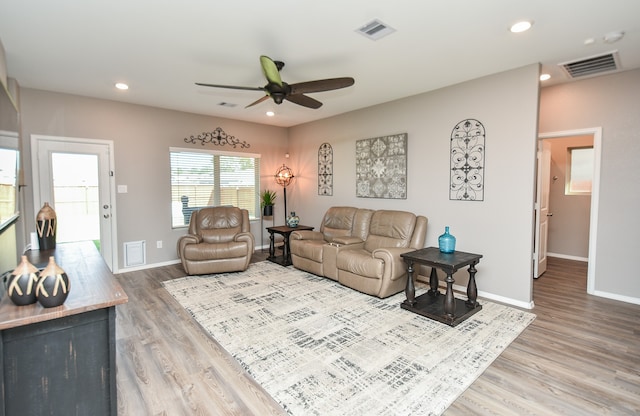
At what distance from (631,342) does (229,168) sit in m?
6.01

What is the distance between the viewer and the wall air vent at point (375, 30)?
2.59 metres

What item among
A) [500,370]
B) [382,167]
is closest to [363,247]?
[382,167]

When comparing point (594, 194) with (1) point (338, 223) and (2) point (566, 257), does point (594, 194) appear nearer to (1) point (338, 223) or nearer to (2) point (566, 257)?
(2) point (566, 257)

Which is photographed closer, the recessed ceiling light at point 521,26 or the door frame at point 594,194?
the recessed ceiling light at point 521,26

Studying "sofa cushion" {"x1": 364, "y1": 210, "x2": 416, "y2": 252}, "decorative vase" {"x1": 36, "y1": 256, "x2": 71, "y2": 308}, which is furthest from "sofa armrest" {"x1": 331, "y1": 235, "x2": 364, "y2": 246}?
"decorative vase" {"x1": 36, "y1": 256, "x2": 71, "y2": 308}

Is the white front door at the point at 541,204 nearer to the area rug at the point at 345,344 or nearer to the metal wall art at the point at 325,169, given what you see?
the area rug at the point at 345,344

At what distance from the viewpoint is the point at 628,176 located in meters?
3.64

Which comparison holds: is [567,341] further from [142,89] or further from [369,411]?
[142,89]

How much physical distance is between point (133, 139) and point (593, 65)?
6.17 m

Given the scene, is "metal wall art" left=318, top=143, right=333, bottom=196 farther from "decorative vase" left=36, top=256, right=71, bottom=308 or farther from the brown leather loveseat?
"decorative vase" left=36, top=256, right=71, bottom=308

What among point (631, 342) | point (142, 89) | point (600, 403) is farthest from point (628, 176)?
point (142, 89)

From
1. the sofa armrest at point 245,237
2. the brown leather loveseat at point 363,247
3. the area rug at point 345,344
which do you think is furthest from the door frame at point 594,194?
the sofa armrest at point 245,237

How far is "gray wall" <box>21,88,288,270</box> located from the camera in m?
4.30

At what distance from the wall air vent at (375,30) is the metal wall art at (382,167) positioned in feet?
6.86
